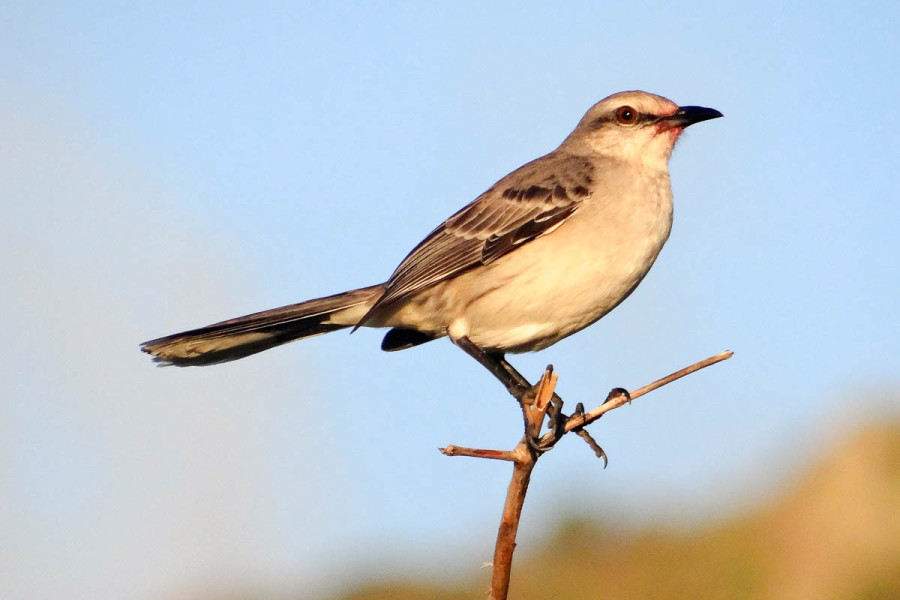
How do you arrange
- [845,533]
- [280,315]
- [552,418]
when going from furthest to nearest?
[845,533] < [280,315] < [552,418]

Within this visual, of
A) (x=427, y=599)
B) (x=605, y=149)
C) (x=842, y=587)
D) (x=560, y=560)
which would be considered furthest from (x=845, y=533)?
(x=605, y=149)

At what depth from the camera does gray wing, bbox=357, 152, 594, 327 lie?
6863 mm

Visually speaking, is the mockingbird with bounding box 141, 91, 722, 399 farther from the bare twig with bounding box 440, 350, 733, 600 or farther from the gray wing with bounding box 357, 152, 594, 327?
the bare twig with bounding box 440, 350, 733, 600

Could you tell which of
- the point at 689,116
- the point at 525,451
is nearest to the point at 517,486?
the point at 525,451

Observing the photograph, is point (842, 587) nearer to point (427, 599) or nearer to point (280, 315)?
point (427, 599)

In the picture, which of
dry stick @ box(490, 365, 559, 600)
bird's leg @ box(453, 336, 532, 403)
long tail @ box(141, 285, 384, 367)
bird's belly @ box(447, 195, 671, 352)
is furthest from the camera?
bird's leg @ box(453, 336, 532, 403)

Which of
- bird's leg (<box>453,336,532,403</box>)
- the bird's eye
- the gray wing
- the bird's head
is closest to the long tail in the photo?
the gray wing

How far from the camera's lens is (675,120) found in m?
7.18

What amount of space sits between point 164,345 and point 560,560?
848 centimetres

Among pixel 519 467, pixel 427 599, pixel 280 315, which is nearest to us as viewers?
pixel 519 467

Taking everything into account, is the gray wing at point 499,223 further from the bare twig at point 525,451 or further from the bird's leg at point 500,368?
the bare twig at point 525,451

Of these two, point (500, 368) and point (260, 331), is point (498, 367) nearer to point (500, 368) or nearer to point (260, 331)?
point (500, 368)

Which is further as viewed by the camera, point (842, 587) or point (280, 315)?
point (842, 587)

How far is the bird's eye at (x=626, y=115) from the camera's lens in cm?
738
